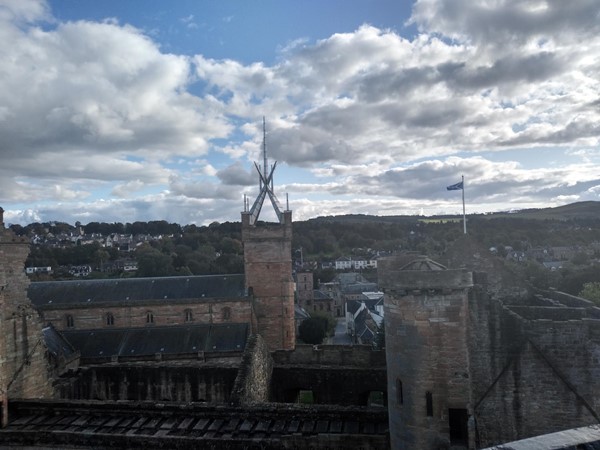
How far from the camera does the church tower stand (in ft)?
115

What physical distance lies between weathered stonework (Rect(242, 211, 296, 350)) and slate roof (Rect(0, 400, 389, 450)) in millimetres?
19973

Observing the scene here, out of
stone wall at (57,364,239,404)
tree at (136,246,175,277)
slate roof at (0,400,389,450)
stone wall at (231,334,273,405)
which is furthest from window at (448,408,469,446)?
tree at (136,246,175,277)

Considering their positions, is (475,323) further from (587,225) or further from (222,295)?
(587,225)

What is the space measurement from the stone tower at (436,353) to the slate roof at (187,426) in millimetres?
1971

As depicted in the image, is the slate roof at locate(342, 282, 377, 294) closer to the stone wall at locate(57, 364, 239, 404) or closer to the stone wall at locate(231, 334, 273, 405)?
the stone wall at locate(57, 364, 239, 404)

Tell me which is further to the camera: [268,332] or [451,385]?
[268,332]

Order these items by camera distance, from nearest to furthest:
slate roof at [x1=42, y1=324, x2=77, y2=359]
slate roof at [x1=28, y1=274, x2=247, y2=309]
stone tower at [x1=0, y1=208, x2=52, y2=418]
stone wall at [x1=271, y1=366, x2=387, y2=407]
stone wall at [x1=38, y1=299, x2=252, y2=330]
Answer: stone tower at [x1=0, y1=208, x2=52, y2=418] → stone wall at [x1=271, y1=366, x2=387, y2=407] → slate roof at [x1=42, y1=324, x2=77, y2=359] → stone wall at [x1=38, y1=299, x2=252, y2=330] → slate roof at [x1=28, y1=274, x2=247, y2=309]

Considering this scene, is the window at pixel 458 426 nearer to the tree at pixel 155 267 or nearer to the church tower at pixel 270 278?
the church tower at pixel 270 278

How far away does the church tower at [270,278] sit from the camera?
3512 cm

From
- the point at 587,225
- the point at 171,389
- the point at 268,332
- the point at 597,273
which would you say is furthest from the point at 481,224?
the point at 171,389

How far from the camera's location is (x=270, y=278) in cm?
3519

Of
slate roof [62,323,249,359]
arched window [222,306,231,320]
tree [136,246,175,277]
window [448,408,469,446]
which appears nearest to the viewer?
window [448,408,469,446]

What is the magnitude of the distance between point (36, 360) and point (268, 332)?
19.4 metres

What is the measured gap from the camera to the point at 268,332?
35.5 metres
